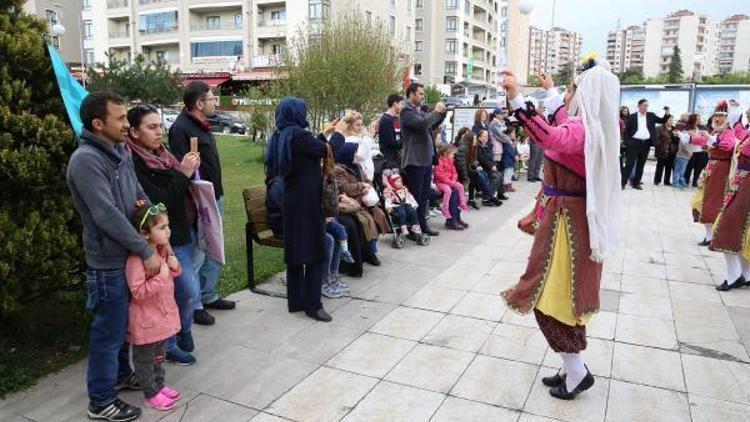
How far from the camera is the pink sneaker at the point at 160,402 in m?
3.48

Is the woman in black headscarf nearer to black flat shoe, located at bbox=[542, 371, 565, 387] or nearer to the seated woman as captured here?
the seated woman

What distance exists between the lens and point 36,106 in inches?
146

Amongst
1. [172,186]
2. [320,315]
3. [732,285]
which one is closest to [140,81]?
[320,315]

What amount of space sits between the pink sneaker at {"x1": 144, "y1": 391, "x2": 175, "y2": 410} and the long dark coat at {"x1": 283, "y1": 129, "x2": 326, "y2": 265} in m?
1.60

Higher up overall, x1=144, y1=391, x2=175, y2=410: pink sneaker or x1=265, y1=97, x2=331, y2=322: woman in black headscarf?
x1=265, y1=97, x2=331, y2=322: woman in black headscarf

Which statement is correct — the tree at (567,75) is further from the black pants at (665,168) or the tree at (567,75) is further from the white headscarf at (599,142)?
the black pants at (665,168)

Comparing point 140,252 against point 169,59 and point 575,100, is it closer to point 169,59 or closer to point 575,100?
point 575,100

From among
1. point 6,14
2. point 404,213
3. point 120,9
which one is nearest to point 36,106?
point 6,14

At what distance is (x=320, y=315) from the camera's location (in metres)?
4.95

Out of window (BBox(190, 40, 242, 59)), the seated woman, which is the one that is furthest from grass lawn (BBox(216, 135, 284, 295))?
window (BBox(190, 40, 242, 59))

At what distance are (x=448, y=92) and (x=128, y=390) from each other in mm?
60043

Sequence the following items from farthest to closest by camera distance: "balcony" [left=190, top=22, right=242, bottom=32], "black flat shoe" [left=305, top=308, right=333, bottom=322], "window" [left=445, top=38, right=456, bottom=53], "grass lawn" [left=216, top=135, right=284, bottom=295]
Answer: "window" [left=445, top=38, right=456, bottom=53] → "balcony" [left=190, top=22, right=242, bottom=32] → "grass lawn" [left=216, top=135, right=284, bottom=295] → "black flat shoe" [left=305, top=308, right=333, bottom=322]

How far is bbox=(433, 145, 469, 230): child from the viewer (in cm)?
870

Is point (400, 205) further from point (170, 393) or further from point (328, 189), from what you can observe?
point (170, 393)
